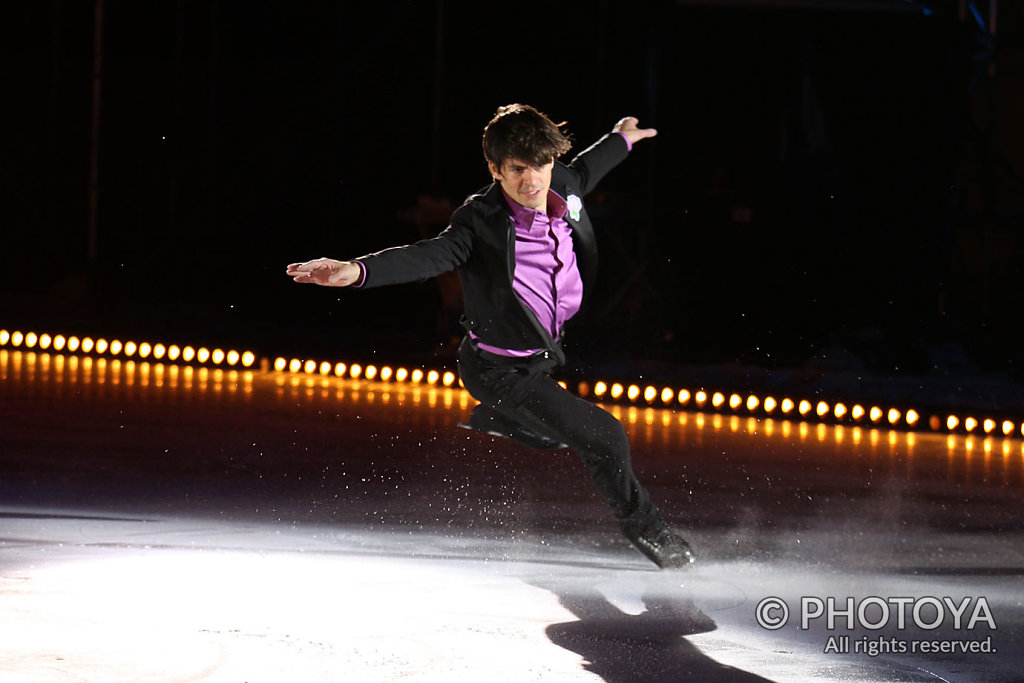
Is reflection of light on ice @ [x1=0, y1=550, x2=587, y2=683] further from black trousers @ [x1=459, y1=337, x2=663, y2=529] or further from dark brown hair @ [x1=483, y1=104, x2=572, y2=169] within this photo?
dark brown hair @ [x1=483, y1=104, x2=572, y2=169]

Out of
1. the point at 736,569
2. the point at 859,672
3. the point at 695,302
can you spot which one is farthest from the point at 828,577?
the point at 695,302

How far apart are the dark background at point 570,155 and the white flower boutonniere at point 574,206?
181 inches

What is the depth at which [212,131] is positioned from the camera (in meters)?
11.5

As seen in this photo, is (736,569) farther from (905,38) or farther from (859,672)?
(905,38)

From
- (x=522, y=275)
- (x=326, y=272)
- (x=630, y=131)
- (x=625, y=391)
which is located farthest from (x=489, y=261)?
(x=625, y=391)

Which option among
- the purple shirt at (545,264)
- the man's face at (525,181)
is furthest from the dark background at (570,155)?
the man's face at (525,181)

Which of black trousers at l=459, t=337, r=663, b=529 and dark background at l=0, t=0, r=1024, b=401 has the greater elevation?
dark background at l=0, t=0, r=1024, b=401

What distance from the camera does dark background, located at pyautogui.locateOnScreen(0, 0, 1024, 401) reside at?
930cm

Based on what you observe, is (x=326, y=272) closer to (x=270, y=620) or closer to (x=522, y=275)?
(x=522, y=275)

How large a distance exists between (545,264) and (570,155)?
18.8 ft

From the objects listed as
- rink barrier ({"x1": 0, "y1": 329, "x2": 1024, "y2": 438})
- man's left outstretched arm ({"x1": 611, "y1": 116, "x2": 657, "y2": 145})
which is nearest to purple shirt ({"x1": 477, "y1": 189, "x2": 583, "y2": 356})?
Answer: man's left outstretched arm ({"x1": 611, "y1": 116, "x2": 657, "y2": 145})

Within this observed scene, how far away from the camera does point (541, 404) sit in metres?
4.37

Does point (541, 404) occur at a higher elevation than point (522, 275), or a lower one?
lower

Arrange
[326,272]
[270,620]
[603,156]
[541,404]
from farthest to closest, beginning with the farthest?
[603,156] < [541,404] < [270,620] < [326,272]
